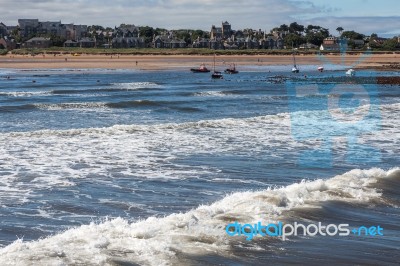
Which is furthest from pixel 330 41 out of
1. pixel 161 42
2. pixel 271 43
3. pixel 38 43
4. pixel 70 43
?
pixel 38 43

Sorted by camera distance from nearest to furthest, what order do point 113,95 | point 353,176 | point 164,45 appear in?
1. point 353,176
2. point 113,95
3. point 164,45

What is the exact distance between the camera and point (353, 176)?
15961 mm

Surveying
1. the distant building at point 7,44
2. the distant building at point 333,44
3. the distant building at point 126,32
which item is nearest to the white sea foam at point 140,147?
the distant building at point 333,44

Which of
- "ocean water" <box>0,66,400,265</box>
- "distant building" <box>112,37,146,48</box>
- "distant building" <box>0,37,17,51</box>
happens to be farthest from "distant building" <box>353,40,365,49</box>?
"ocean water" <box>0,66,400,265</box>

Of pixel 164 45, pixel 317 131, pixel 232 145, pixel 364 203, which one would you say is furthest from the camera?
pixel 164 45

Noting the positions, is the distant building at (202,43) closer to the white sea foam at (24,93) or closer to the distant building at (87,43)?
the distant building at (87,43)

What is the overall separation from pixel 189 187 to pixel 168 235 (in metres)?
4.46

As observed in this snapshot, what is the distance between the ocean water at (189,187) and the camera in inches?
404

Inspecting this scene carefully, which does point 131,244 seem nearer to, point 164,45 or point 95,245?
point 95,245

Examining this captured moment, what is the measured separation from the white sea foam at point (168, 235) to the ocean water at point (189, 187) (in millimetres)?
26

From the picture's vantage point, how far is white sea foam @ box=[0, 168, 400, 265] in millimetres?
9734

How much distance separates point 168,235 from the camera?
35.7ft

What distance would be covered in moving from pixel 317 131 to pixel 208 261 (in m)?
17.5

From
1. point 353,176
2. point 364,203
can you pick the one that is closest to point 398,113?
point 353,176
